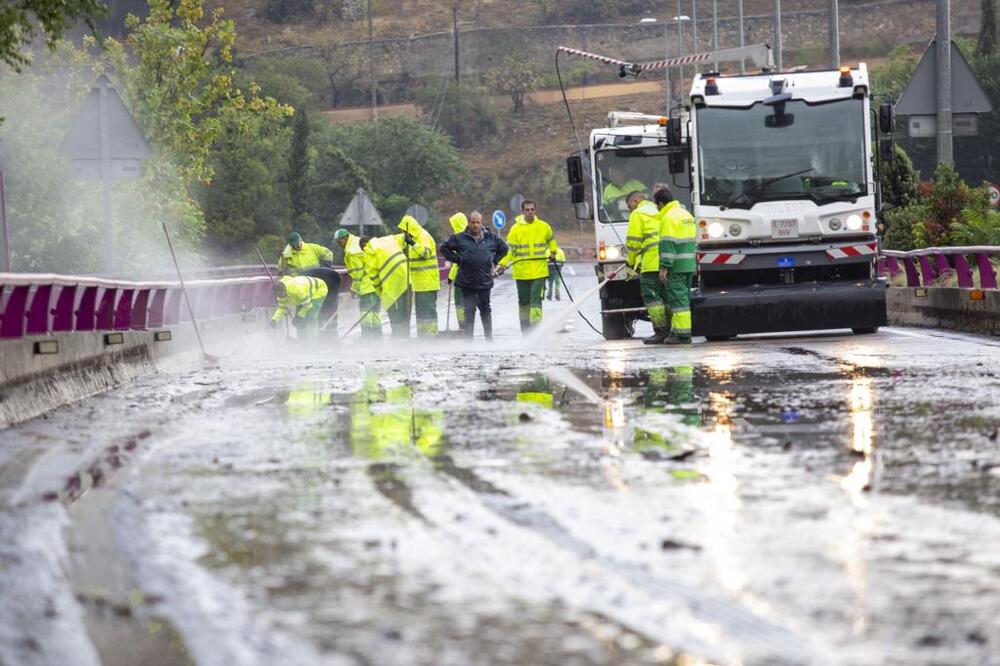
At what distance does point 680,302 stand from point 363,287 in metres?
6.01

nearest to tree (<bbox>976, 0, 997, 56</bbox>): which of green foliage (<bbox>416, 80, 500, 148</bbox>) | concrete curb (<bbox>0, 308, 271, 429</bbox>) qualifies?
green foliage (<bbox>416, 80, 500, 148</bbox>)

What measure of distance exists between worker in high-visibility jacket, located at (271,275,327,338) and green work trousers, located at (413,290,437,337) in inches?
47.1

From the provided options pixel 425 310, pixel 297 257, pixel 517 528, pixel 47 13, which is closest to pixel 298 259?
pixel 297 257

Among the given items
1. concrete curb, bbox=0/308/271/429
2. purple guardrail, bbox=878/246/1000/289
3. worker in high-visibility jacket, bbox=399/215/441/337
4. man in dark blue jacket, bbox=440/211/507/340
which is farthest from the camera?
worker in high-visibility jacket, bbox=399/215/441/337

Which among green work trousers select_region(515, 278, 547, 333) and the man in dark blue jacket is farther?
green work trousers select_region(515, 278, 547, 333)

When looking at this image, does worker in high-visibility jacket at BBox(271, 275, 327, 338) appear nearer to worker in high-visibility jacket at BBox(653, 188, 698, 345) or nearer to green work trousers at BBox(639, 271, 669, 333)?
green work trousers at BBox(639, 271, 669, 333)

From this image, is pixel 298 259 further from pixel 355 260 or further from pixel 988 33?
pixel 988 33

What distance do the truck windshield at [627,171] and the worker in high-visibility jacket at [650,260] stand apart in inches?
170

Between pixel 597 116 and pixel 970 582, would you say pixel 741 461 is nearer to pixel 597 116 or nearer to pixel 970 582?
pixel 970 582

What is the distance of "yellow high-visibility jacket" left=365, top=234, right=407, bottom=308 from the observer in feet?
83.5

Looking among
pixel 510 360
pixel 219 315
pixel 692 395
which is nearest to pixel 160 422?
pixel 692 395

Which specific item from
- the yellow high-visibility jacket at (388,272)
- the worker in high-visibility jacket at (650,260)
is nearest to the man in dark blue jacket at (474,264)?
the yellow high-visibility jacket at (388,272)

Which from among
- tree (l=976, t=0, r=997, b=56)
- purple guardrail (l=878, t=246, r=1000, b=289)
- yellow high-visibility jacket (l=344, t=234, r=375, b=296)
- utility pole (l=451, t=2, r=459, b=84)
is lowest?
purple guardrail (l=878, t=246, r=1000, b=289)

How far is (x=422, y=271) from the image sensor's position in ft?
83.7
